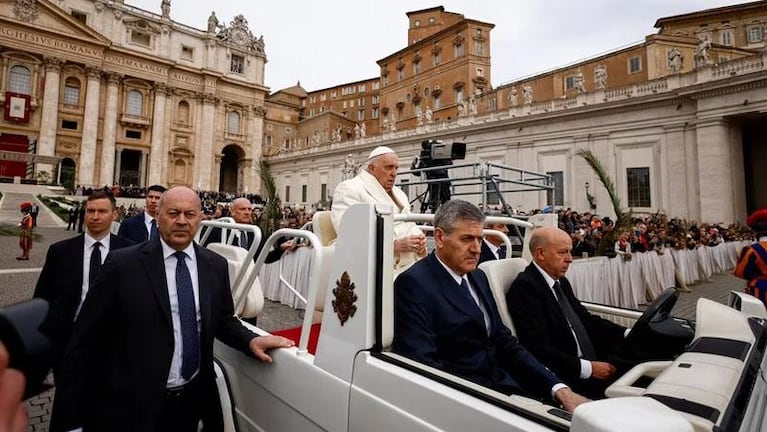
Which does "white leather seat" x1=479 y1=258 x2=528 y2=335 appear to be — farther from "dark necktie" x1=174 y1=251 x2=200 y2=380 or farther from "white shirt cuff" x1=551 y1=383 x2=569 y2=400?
"dark necktie" x1=174 y1=251 x2=200 y2=380

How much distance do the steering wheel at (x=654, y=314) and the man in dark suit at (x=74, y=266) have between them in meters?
3.98

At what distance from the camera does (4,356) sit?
0.70 meters

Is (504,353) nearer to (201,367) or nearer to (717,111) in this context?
(201,367)

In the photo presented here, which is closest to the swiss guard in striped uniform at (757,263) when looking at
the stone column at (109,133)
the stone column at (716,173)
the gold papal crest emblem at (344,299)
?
the gold papal crest emblem at (344,299)

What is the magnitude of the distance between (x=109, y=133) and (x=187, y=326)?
4947 cm

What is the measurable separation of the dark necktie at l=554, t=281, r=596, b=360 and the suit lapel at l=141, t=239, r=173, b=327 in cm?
249

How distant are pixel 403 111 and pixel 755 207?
3728cm

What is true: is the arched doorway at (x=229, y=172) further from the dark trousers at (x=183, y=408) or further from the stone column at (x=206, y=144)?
the dark trousers at (x=183, y=408)

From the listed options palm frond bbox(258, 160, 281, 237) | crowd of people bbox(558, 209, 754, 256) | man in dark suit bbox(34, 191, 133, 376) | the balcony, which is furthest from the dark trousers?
the balcony

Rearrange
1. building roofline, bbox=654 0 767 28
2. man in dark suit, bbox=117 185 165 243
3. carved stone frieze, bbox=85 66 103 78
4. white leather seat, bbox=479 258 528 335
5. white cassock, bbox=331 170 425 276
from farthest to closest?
carved stone frieze, bbox=85 66 103 78 < building roofline, bbox=654 0 767 28 < man in dark suit, bbox=117 185 165 243 < white cassock, bbox=331 170 425 276 < white leather seat, bbox=479 258 528 335

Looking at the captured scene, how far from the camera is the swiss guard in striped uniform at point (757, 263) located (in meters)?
5.02

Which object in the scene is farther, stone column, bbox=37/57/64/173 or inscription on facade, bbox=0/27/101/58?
stone column, bbox=37/57/64/173

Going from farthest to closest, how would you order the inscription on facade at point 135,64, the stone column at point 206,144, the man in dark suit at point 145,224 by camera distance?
the stone column at point 206,144 → the inscription on facade at point 135,64 → the man in dark suit at point 145,224

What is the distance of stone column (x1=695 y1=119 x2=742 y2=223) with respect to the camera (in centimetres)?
1827
